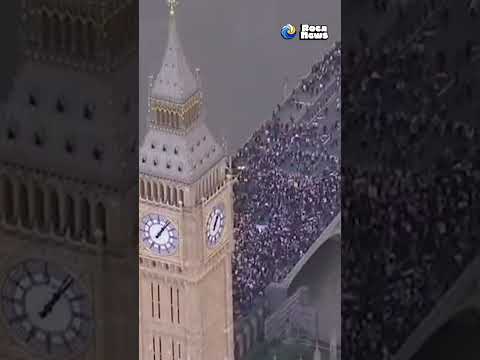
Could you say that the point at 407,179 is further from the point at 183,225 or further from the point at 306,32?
the point at 183,225

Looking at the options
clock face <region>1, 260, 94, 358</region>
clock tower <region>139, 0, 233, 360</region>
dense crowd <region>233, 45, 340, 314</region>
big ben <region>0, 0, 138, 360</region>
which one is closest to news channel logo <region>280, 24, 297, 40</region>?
dense crowd <region>233, 45, 340, 314</region>

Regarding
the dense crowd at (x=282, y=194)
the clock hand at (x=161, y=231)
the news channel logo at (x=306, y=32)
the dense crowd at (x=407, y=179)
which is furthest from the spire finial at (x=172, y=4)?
the clock hand at (x=161, y=231)

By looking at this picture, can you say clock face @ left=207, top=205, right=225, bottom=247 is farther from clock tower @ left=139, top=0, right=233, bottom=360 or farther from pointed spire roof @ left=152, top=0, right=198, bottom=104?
pointed spire roof @ left=152, top=0, right=198, bottom=104

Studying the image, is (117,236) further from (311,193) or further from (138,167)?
(311,193)

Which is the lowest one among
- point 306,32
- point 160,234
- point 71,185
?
point 160,234

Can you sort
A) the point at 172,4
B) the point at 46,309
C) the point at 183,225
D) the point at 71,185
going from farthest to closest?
the point at 46,309 < the point at 71,185 < the point at 183,225 < the point at 172,4

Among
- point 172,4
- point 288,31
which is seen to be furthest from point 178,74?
point 288,31

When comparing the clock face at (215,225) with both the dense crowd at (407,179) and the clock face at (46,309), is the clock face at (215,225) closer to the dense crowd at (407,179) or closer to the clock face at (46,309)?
the dense crowd at (407,179)

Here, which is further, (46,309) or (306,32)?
(46,309)
